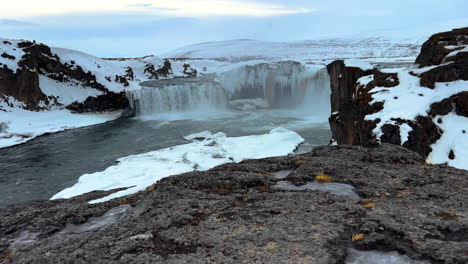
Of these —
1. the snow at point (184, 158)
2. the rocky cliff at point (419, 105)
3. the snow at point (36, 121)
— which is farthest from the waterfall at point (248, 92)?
the rocky cliff at point (419, 105)

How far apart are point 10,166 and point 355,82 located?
2128cm

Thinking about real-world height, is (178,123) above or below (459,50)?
below

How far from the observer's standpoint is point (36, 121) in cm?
3644

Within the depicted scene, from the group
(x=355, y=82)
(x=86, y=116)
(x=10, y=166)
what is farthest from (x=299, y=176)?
(x=86, y=116)

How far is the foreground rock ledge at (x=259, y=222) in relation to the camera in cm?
308

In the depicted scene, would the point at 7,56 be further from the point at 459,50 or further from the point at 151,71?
the point at 459,50

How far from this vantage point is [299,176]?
210 inches

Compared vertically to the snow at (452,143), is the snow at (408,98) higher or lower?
higher

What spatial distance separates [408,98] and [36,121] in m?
35.3

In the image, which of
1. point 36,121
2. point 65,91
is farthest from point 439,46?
point 65,91

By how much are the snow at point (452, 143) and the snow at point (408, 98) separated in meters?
0.85

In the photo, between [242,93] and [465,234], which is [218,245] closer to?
[465,234]

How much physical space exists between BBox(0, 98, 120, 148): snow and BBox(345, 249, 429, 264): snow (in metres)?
31.3

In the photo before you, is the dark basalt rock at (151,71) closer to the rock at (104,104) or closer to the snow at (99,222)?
the rock at (104,104)
